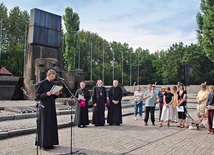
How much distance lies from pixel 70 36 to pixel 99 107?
38875mm

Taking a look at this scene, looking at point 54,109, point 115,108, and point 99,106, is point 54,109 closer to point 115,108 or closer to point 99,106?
point 99,106

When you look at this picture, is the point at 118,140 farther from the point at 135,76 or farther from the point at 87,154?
the point at 135,76

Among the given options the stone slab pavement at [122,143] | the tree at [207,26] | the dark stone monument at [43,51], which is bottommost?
the stone slab pavement at [122,143]

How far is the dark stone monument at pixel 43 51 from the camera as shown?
18.3 meters

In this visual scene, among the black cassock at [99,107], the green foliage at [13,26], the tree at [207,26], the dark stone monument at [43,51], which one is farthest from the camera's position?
the green foliage at [13,26]

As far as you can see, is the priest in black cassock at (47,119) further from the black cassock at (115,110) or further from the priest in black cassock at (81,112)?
the black cassock at (115,110)

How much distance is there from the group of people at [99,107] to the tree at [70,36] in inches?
1471

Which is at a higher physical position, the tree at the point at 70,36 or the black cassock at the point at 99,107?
the tree at the point at 70,36

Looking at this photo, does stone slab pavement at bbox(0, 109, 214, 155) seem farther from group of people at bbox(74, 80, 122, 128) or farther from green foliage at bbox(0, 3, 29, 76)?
green foliage at bbox(0, 3, 29, 76)

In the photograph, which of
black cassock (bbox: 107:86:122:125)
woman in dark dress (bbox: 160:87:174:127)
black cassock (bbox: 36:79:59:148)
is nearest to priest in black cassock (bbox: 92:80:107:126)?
black cassock (bbox: 107:86:122:125)

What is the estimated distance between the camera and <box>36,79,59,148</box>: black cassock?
242 inches

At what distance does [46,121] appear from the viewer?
624cm

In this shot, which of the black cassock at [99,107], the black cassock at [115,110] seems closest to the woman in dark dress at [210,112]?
the black cassock at [115,110]

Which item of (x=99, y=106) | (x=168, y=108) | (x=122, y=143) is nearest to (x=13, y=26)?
(x=99, y=106)
